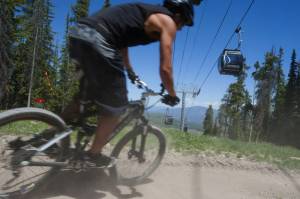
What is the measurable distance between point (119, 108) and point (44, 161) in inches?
33.9

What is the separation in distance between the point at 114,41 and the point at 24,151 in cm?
129

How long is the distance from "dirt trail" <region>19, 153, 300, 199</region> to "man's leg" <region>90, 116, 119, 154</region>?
54cm

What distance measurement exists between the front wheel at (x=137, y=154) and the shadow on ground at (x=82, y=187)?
152 millimetres

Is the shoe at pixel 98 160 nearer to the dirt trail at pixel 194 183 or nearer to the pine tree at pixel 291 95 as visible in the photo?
the dirt trail at pixel 194 183

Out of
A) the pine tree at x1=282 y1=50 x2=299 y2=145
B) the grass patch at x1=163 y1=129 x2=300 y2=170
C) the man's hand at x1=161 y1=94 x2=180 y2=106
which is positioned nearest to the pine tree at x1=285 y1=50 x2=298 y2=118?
the pine tree at x1=282 y1=50 x2=299 y2=145

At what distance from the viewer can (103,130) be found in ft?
11.1

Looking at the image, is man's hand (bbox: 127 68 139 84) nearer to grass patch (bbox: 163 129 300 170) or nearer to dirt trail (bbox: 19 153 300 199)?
dirt trail (bbox: 19 153 300 199)

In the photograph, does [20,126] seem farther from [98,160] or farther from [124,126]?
[124,126]

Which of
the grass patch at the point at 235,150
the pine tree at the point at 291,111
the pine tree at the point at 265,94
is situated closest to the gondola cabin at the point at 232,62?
the grass patch at the point at 235,150

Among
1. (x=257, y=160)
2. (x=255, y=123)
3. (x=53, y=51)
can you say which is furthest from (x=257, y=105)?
(x=257, y=160)

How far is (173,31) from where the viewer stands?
3.20 metres

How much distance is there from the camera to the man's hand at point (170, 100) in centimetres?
367

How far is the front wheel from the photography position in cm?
407

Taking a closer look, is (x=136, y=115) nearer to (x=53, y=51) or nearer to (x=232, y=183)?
(x=232, y=183)
